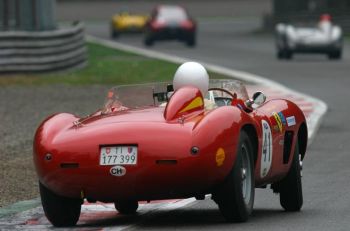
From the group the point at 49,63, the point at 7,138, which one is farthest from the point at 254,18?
the point at 7,138

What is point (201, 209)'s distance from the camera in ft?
33.1

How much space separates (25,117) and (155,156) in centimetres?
1102

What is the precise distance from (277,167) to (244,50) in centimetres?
3512

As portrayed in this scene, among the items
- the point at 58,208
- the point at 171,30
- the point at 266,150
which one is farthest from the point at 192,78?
the point at 171,30

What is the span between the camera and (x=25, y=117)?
64.1ft

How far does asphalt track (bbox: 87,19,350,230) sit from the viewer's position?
29.7 feet

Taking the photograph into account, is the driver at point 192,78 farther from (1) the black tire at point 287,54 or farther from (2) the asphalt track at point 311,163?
(1) the black tire at point 287,54

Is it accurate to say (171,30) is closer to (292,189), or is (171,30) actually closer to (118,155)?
(292,189)

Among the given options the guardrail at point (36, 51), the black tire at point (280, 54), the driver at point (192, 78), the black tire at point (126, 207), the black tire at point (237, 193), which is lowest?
the black tire at point (280, 54)

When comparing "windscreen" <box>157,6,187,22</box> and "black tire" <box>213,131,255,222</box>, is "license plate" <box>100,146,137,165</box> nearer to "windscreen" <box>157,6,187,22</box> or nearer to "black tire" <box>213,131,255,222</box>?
"black tire" <box>213,131,255,222</box>

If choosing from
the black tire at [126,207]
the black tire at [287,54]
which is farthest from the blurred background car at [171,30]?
the black tire at [126,207]

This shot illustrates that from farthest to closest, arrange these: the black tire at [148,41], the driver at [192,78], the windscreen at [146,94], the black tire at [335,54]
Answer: the black tire at [148,41] → the black tire at [335,54] → the windscreen at [146,94] → the driver at [192,78]

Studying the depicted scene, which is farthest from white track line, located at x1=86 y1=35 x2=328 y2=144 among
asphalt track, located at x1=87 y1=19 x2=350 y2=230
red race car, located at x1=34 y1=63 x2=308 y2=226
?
red race car, located at x1=34 y1=63 x2=308 y2=226

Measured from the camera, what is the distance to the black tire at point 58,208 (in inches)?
360
